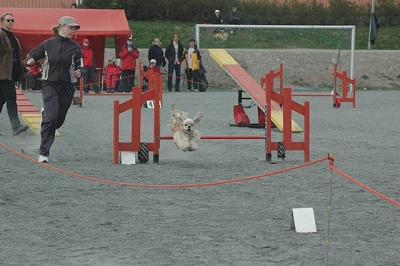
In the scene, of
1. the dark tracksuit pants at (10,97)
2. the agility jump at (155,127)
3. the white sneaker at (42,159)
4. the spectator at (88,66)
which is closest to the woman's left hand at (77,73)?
the agility jump at (155,127)

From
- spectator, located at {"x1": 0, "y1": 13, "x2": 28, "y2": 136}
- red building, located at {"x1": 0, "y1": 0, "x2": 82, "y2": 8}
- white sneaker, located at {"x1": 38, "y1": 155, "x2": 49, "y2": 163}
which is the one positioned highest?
red building, located at {"x1": 0, "y1": 0, "x2": 82, "y2": 8}

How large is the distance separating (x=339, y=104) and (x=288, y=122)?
42.0 ft

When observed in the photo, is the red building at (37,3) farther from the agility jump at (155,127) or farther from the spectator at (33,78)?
the agility jump at (155,127)

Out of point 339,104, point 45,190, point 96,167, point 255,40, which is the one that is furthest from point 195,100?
point 45,190

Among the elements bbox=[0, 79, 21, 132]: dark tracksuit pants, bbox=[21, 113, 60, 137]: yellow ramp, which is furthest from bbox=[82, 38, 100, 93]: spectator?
bbox=[0, 79, 21, 132]: dark tracksuit pants

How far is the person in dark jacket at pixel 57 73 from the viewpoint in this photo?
13.3 metres

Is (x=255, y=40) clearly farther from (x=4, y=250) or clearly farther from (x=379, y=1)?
(x=4, y=250)

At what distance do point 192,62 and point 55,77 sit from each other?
21640 millimetres

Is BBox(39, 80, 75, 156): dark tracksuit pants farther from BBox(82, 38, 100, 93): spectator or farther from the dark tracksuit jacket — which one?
BBox(82, 38, 100, 93): spectator

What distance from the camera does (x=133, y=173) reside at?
1259cm

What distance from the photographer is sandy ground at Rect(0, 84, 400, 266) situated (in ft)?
25.8

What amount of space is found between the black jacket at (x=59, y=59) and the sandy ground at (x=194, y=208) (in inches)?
41.4

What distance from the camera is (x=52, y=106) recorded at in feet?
43.9

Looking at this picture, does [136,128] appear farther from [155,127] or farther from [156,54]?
[156,54]
